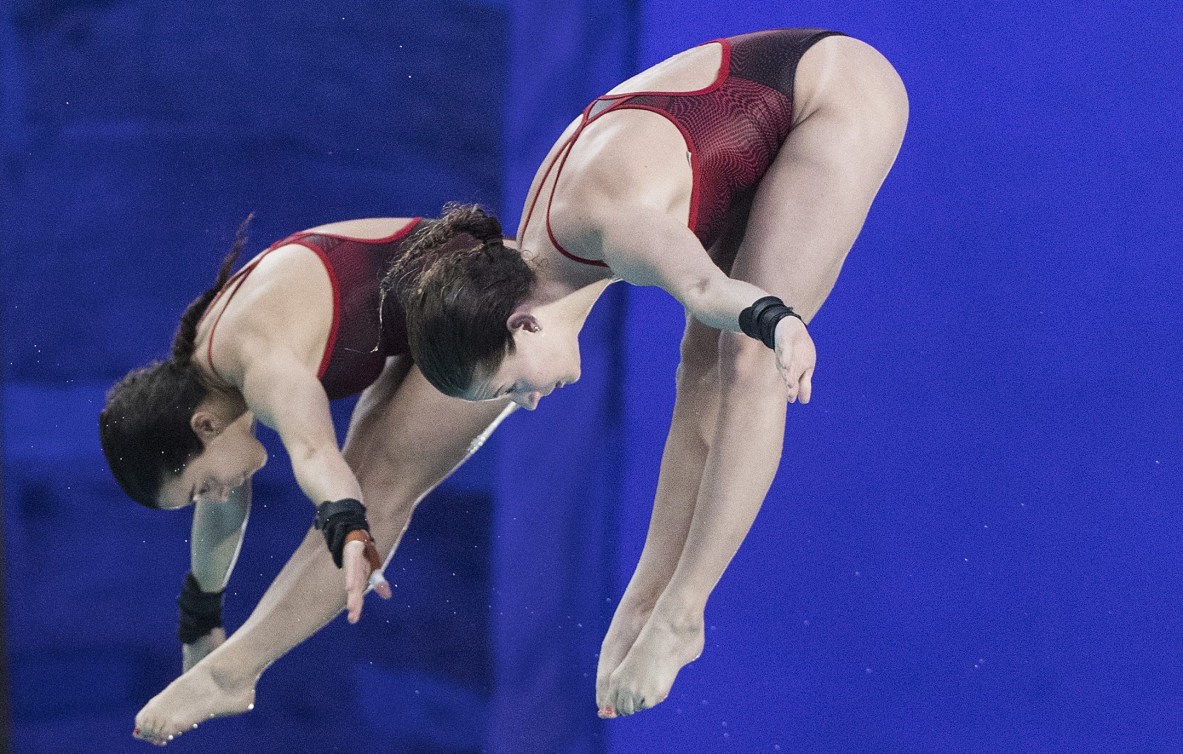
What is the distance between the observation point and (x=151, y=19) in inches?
129

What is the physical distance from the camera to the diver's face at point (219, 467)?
262 cm

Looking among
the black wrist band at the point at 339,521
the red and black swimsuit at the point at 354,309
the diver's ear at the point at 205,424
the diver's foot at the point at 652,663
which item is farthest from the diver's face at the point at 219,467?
the diver's foot at the point at 652,663

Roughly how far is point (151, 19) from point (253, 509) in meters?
1.16

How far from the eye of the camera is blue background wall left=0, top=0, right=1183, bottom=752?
2582mm

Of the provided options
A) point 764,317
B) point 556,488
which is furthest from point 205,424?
point 764,317

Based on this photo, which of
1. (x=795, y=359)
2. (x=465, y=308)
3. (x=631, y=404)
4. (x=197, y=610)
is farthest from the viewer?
(x=631, y=404)

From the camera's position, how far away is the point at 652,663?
2119mm

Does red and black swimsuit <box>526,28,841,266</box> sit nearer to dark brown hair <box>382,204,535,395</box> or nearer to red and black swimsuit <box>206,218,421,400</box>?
dark brown hair <box>382,204,535,395</box>

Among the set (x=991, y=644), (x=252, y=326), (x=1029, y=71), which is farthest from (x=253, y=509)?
(x=1029, y=71)

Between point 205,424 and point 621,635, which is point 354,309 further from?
point 621,635

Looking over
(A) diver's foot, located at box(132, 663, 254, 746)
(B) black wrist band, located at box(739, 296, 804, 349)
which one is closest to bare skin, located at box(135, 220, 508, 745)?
(A) diver's foot, located at box(132, 663, 254, 746)

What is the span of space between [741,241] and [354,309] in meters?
0.75

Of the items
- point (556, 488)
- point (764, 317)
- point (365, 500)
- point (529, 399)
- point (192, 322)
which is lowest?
point (556, 488)

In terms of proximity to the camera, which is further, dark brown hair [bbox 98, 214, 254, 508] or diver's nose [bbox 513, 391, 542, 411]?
dark brown hair [bbox 98, 214, 254, 508]
